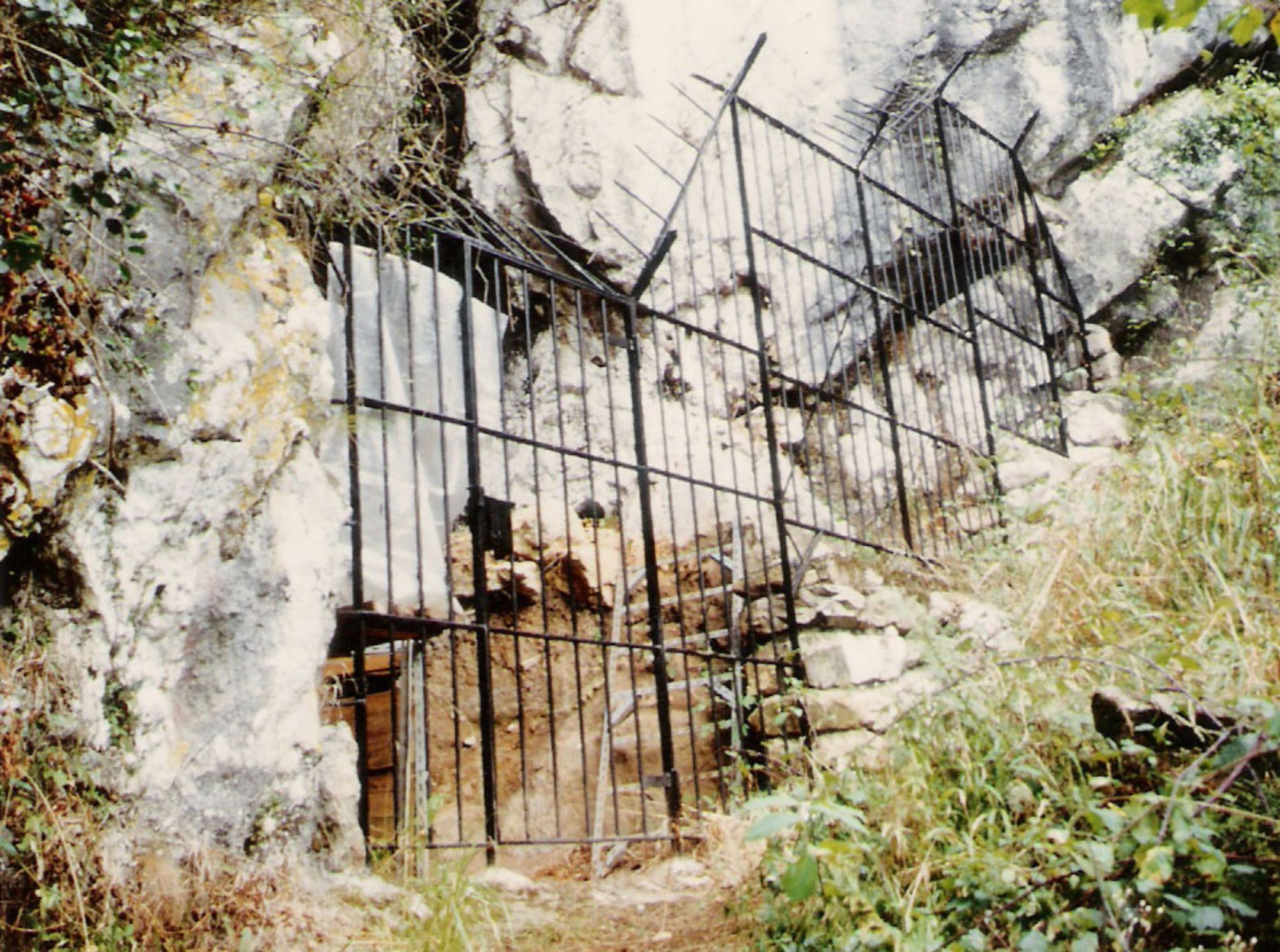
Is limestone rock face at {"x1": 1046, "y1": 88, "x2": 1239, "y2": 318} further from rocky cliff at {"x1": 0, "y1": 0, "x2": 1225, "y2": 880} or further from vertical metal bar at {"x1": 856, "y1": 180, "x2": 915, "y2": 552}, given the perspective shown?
rocky cliff at {"x1": 0, "y1": 0, "x2": 1225, "y2": 880}

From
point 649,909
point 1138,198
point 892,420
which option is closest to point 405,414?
point 649,909

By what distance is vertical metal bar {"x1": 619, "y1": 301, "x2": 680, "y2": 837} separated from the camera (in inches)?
178

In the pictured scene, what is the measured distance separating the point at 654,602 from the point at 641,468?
613 millimetres

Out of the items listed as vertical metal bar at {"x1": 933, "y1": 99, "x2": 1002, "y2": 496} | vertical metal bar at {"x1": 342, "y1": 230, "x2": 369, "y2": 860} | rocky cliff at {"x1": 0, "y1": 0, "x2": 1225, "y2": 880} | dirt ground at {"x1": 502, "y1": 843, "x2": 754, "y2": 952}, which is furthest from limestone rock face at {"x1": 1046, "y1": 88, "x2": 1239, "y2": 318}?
vertical metal bar at {"x1": 342, "y1": 230, "x2": 369, "y2": 860}

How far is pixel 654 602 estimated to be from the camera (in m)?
4.77

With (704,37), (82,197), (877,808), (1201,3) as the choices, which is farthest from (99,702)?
(704,37)

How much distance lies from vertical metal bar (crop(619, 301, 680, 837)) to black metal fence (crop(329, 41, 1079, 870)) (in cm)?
2

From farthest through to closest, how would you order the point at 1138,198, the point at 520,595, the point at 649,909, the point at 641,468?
the point at 1138,198 → the point at 520,595 → the point at 641,468 → the point at 649,909

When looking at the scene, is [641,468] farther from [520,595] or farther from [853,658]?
[520,595]

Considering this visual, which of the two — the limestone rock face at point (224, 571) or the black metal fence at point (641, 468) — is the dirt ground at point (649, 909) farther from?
the limestone rock face at point (224, 571)

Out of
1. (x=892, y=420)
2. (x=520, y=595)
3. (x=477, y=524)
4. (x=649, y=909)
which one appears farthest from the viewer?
(x=520, y=595)

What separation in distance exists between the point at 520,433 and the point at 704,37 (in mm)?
4423

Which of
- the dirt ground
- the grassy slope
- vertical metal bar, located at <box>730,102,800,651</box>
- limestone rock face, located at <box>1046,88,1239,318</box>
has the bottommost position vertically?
the dirt ground

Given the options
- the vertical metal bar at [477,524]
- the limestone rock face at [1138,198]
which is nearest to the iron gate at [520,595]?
the vertical metal bar at [477,524]
